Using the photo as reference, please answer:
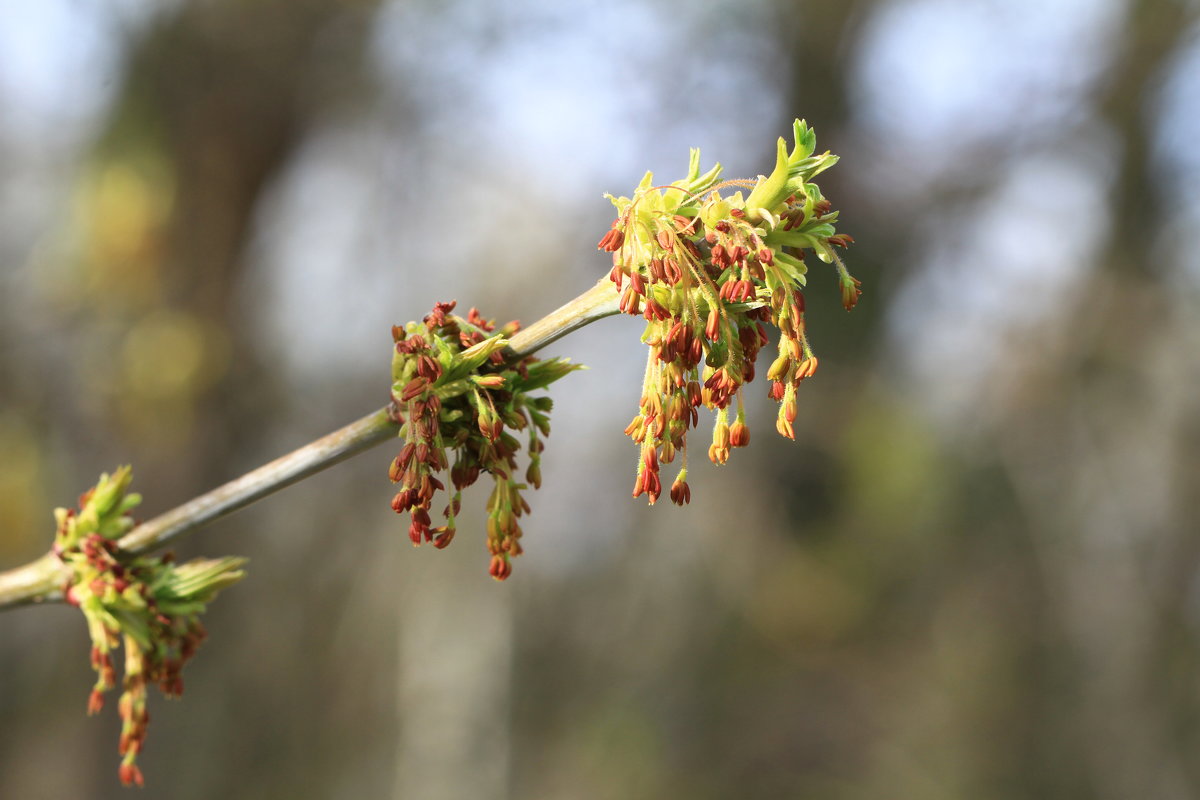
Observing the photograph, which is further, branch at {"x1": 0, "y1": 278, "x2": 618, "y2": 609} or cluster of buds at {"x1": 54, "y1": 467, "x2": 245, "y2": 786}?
cluster of buds at {"x1": 54, "y1": 467, "x2": 245, "y2": 786}

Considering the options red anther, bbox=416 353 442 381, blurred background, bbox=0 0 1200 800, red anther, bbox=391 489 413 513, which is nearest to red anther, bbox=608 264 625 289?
red anther, bbox=416 353 442 381

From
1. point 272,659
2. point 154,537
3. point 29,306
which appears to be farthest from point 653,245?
point 272,659

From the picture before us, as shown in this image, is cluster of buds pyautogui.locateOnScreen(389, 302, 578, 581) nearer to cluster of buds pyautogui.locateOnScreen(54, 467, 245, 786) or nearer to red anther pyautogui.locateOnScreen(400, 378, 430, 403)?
red anther pyautogui.locateOnScreen(400, 378, 430, 403)

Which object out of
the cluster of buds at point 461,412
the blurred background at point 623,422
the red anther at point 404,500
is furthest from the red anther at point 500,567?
the blurred background at point 623,422

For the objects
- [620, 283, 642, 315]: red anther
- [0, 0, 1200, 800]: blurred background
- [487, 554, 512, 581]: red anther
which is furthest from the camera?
[0, 0, 1200, 800]: blurred background

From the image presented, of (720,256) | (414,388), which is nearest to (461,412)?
(414,388)

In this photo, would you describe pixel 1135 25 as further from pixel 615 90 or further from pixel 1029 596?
pixel 1029 596
